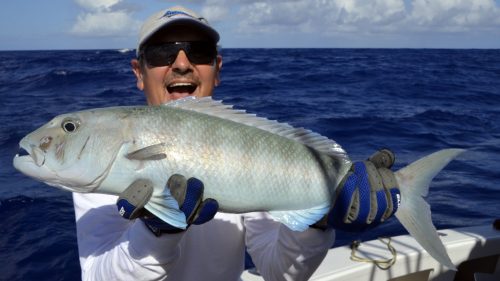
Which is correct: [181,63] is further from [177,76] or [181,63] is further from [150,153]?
[150,153]

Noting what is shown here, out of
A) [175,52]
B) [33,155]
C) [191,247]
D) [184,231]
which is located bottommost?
[191,247]

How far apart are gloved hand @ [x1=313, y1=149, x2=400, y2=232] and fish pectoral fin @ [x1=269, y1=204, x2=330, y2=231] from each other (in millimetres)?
92

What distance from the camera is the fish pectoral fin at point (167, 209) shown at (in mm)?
2039

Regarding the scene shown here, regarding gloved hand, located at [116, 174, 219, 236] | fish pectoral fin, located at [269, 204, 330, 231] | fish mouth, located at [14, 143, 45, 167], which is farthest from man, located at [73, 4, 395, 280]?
fish mouth, located at [14, 143, 45, 167]

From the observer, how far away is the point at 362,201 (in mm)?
2371

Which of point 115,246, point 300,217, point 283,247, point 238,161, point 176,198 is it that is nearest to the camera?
point 176,198

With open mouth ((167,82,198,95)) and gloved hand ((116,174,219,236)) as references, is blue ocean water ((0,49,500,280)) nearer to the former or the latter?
open mouth ((167,82,198,95))

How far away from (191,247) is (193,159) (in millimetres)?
830

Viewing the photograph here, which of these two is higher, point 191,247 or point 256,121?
point 256,121

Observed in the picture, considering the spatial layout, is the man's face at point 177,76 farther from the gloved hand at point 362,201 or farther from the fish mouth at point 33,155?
the gloved hand at point 362,201

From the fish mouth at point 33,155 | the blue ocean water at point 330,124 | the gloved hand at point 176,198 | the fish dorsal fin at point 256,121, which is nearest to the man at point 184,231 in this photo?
the gloved hand at point 176,198

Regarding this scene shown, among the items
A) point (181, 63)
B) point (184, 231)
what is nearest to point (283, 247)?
point (184, 231)

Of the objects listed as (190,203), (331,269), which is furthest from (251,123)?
(331,269)

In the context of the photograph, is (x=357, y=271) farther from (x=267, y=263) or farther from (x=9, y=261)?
(x=9, y=261)
